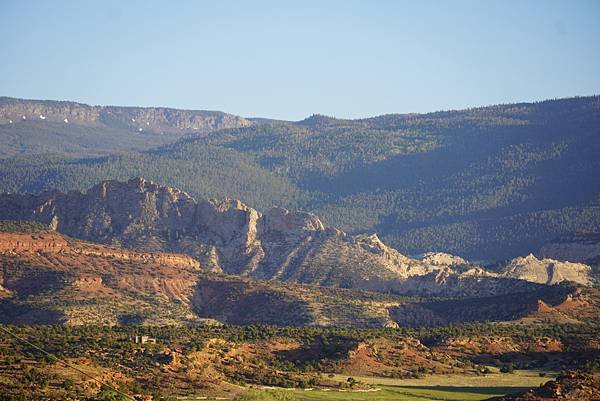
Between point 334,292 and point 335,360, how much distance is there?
52610 millimetres

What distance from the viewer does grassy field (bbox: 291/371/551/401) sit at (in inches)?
4279

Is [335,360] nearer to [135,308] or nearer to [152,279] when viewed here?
[135,308]

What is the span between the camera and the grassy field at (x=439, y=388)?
10869 centimetres

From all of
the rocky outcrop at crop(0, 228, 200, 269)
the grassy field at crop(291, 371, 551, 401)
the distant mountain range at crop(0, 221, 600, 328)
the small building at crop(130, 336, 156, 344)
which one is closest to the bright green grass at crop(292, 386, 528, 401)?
the grassy field at crop(291, 371, 551, 401)

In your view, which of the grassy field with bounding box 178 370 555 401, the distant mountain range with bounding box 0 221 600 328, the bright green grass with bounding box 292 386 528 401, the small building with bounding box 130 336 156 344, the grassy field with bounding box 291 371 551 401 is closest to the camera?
the grassy field with bounding box 178 370 555 401

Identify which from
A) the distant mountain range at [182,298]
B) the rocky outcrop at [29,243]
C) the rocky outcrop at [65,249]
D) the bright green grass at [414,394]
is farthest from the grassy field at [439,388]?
the rocky outcrop at [29,243]

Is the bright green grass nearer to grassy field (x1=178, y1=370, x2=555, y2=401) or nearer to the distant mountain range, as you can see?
grassy field (x1=178, y1=370, x2=555, y2=401)

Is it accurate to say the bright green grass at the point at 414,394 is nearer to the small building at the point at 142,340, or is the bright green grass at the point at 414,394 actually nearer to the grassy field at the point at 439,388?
the grassy field at the point at 439,388

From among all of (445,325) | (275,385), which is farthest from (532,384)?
(445,325)

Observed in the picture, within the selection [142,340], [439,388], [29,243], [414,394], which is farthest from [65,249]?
[414,394]

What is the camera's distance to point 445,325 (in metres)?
159

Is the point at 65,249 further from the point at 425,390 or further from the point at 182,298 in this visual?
the point at 425,390

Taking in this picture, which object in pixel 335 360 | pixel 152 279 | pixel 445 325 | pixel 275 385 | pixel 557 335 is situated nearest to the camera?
pixel 275 385

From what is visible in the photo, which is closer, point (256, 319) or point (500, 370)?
point (500, 370)
